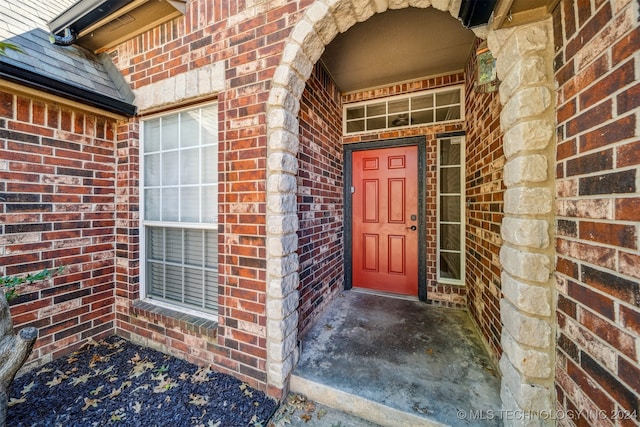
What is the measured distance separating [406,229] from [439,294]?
89cm

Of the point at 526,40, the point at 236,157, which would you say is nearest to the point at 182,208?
the point at 236,157

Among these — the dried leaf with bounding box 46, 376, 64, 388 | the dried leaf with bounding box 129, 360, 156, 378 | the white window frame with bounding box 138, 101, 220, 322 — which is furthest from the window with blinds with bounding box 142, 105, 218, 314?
the dried leaf with bounding box 46, 376, 64, 388

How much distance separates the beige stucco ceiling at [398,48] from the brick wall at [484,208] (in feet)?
1.00

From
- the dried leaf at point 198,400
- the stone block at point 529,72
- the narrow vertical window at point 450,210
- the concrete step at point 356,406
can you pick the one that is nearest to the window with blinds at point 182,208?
the dried leaf at point 198,400

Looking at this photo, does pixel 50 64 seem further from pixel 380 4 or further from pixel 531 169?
pixel 531 169

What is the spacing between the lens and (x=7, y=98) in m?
1.77

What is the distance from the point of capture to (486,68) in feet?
4.83

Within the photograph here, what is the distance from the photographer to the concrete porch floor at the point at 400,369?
1.51 meters

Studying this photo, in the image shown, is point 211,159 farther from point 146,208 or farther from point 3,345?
point 3,345

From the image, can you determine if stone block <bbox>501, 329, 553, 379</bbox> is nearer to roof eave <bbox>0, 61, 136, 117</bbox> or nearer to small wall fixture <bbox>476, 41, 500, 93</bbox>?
small wall fixture <bbox>476, 41, 500, 93</bbox>

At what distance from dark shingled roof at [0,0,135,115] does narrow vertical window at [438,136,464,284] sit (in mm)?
3470

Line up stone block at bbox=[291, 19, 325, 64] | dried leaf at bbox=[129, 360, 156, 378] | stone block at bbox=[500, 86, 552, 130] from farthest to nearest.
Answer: dried leaf at bbox=[129, 360, 156, 378] < stone block at bbox=[291, 19, 325, 64] < stone block at bbox=[500, 86, 552, 130]

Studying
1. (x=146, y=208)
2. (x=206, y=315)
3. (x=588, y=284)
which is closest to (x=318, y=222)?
(x=206, y=315)

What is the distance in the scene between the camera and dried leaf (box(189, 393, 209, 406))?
1638 mm
